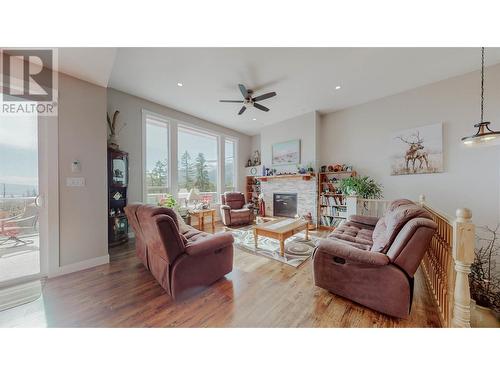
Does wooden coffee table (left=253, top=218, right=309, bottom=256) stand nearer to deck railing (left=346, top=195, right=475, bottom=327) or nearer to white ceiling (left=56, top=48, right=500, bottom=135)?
deck railing (left=346, top=195, right=475, bottom=327)

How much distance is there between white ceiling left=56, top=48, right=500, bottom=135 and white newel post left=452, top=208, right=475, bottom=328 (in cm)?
246

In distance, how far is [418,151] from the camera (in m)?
3.65

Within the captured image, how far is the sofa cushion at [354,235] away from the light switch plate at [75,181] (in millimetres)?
3421

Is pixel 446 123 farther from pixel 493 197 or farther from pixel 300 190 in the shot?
pixel 300 190

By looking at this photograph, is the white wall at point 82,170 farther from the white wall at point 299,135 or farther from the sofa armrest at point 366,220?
the white wall at point 299,135

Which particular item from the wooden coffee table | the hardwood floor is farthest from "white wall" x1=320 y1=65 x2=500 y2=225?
the wooden coffee table

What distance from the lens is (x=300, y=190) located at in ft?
16.4

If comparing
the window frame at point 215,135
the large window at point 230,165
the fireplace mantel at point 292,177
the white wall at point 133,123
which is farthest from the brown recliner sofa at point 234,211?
the white wall at point 133,123

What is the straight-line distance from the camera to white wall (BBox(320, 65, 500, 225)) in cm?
301

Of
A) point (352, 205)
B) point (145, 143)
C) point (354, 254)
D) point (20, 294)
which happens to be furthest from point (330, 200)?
point (20, 294)

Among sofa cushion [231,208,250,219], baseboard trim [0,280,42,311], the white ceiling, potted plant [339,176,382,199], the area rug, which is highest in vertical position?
the white ceiling
